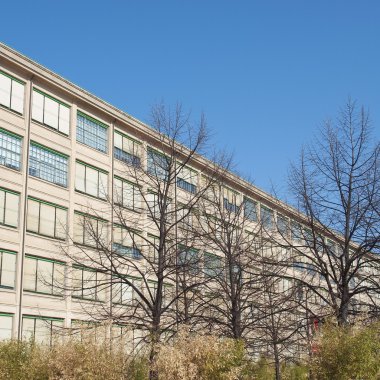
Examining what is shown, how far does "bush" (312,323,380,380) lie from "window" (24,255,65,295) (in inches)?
907

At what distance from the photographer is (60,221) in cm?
4328

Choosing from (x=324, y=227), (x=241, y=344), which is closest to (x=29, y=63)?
(x=324, y=227)

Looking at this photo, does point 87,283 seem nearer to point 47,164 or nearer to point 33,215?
point 33,215

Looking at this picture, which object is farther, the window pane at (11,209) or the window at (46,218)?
the window at (46,218)

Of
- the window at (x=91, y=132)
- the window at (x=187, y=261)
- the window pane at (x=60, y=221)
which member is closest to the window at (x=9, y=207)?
the window pane at (x=60, y=221)

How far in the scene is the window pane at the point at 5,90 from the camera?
Answer: 4066 cm

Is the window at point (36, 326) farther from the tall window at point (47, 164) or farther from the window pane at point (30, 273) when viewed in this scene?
the tall window at point (47, 164)

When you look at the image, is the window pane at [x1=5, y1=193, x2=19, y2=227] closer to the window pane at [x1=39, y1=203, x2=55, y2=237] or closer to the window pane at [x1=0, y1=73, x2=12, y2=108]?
the window pane at [x1=39, y1=203, x2=55, y2=237]

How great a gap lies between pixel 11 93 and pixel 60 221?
28.2 ft

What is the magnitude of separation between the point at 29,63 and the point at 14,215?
974 cm

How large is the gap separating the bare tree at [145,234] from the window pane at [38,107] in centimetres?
603

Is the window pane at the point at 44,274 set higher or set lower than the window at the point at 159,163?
lower

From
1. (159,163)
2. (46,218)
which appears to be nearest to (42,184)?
(46,218)

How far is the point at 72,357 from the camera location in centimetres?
1980
